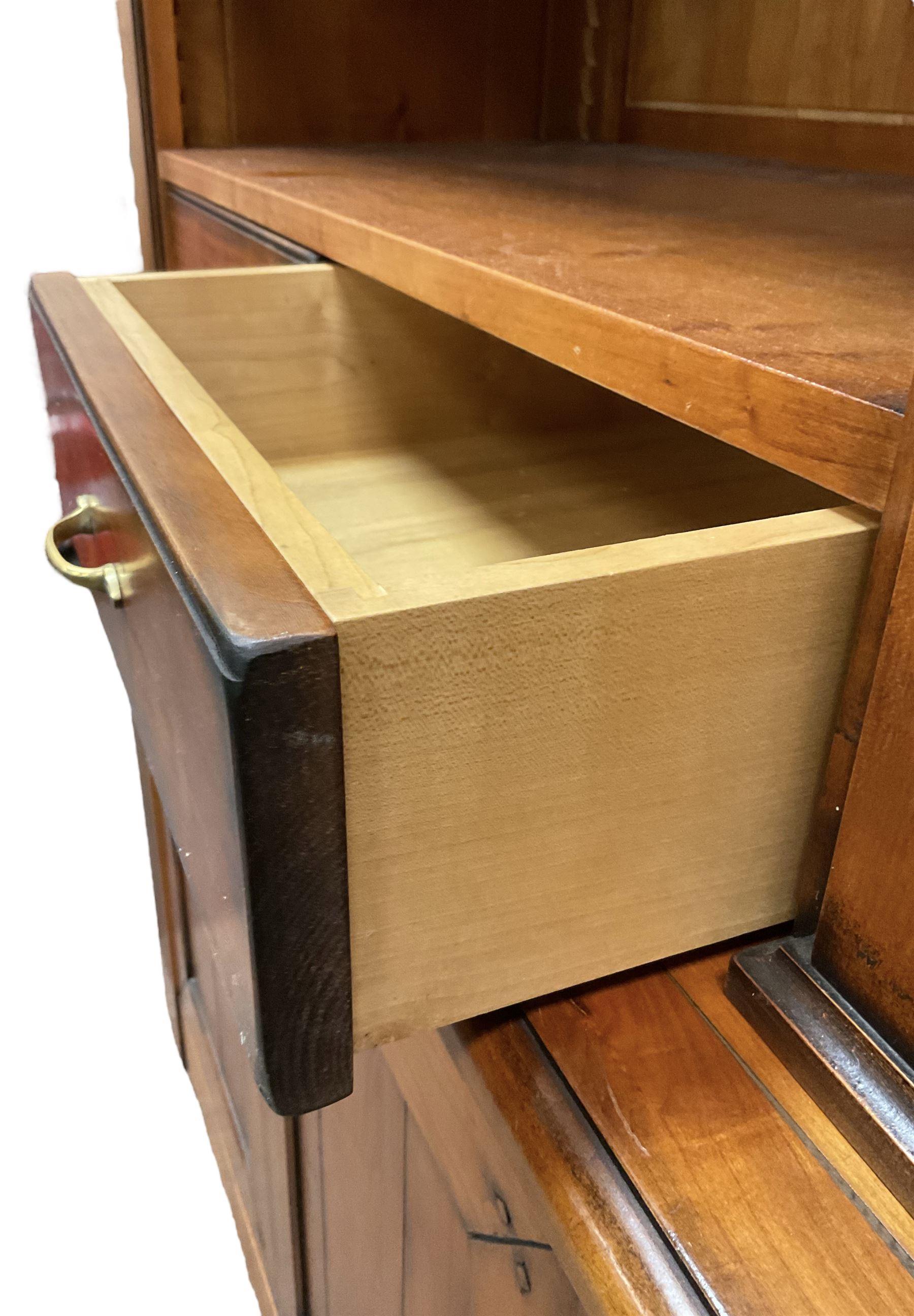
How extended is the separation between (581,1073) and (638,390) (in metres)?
0.24

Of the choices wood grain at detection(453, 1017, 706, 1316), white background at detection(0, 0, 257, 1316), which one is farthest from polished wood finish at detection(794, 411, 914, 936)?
white background at detection(0, 0, 257, 1316)

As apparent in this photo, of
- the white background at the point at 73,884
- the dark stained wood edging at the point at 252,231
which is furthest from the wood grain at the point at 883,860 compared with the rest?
the white background at the point at 73,884

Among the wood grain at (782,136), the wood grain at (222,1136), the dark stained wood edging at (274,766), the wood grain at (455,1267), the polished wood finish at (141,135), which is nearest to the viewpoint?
the dark stained wood edging at (274,766)

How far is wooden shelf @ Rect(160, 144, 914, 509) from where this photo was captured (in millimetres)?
337

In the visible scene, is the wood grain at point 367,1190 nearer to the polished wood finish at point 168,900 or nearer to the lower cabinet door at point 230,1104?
the lower cabinet door at point 230,1104

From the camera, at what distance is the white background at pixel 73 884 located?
1.21m

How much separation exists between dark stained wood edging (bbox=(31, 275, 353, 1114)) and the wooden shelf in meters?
0.16

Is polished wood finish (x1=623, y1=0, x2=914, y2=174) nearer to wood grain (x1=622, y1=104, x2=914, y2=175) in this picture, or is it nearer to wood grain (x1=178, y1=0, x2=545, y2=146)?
wood grain (x1=622, y1=104, x2=914, y2=175)

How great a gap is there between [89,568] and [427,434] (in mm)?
307

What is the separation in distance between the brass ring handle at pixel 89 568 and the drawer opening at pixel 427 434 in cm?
15

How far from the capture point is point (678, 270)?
1.61 feet

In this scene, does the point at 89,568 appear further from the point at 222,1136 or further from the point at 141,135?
the point at 222,1136

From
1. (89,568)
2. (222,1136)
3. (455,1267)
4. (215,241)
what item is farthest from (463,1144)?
(222,1136)

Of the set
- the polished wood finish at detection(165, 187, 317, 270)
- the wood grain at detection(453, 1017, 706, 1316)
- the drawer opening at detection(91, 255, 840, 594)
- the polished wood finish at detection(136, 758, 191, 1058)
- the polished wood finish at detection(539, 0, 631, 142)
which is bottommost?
the polished wood finish at detection(136, 758, 191, 1058)
